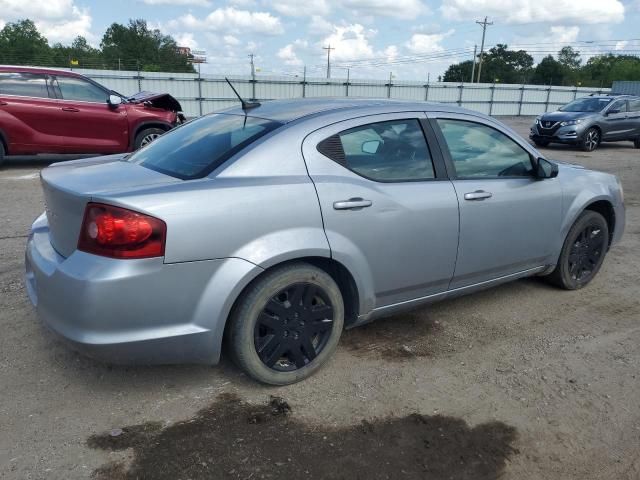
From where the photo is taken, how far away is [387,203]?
3.21 meters

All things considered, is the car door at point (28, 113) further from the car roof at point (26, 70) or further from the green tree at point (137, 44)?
the green tree at point (137, 44)

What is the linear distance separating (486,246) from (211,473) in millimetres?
2292

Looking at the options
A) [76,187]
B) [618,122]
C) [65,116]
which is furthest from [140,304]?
[618,122]

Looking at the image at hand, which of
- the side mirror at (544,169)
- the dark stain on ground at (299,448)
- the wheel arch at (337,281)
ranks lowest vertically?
the dark stain on ground at (299,448)

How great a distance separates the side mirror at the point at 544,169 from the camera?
3957mm

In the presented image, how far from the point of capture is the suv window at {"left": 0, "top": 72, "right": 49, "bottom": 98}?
9.48 metres

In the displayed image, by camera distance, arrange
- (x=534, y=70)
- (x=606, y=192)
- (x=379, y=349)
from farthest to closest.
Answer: (x=534, y=70), (x=606, y=192), (x=379, y=349)

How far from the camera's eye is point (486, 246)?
3729mm

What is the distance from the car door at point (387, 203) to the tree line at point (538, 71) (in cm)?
8846

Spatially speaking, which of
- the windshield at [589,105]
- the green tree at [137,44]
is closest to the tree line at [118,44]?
the green tree at [137,44]

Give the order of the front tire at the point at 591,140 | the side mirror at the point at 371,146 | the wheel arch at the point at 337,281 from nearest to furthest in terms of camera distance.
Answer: the wheel arch at the point at 337,281 → the side mirror at the point at 371,146 → the front tire at the point at 591,140

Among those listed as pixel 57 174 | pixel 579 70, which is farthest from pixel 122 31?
pixel 57 174

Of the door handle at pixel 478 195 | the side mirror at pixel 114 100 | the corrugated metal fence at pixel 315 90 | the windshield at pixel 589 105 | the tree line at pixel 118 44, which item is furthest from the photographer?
the tree line at pixel 118 44

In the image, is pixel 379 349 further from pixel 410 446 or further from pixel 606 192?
pixel 606 192
